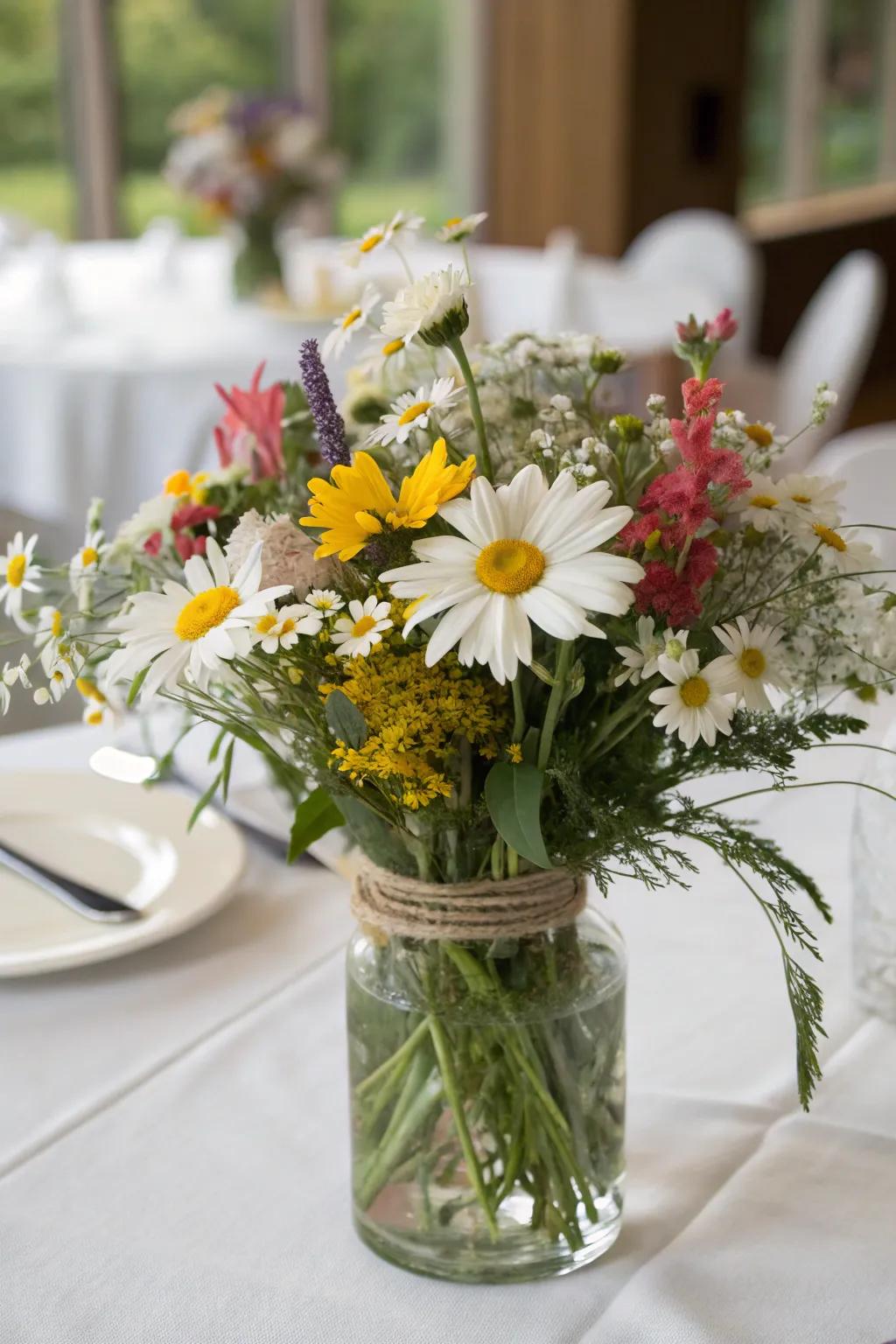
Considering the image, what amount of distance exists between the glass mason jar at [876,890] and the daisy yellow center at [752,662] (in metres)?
0.27

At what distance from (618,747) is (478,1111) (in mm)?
168

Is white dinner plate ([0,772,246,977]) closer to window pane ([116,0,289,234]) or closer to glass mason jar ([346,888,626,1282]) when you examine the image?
glass mason jar ([346,888,626,1282])

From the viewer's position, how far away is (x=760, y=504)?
1.91 ft

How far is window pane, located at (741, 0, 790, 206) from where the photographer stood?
264 inches

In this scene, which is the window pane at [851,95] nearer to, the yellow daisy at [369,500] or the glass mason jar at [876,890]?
the glass mason jar at [876,890]

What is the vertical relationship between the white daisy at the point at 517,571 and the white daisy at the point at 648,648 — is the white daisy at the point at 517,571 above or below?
above

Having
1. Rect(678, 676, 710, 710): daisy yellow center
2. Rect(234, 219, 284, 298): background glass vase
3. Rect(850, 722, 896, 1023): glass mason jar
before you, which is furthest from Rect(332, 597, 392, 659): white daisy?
Rect(234, 219, 284, 298): background glass vase

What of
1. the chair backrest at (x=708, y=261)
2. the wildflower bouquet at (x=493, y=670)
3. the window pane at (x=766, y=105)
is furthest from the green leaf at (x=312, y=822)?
the window pane at (x=766, y=105)

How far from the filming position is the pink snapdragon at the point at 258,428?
712mm

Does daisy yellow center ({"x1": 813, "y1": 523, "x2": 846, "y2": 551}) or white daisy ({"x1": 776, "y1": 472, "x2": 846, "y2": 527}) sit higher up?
white daisy ({"x1": 776, "y1": 472, "x2": 846, "y2": 527})

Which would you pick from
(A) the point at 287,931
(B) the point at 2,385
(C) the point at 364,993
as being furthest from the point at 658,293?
(C) the point at 364,993

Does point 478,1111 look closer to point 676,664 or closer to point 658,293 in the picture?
point 676,664

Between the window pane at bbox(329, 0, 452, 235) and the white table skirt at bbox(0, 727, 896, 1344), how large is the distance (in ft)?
16.2

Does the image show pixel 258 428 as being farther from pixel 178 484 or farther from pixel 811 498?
pixel 811 498
